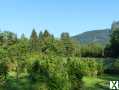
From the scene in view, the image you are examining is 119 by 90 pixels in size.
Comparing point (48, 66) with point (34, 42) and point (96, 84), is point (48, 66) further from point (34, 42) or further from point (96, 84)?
point (34, 42)

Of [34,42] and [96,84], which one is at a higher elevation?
[34,42]

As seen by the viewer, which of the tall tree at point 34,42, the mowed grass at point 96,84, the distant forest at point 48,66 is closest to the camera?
the distant forest at point 48,66

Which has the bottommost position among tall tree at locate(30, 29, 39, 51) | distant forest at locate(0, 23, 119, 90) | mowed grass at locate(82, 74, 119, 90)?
mowed grass at locate(82, 74, 119, 90)

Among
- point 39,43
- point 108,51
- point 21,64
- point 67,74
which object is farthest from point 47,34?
point 67,74

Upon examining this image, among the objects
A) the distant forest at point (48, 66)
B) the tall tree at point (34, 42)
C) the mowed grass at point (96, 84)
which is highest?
the tall tree at point (34, 42)

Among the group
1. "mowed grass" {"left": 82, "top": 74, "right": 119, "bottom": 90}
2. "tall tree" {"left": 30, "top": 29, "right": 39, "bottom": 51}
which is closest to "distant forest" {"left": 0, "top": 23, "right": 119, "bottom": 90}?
"tall tree" {"left": 30, "top": 29, "right": 39, "bottom": 51}

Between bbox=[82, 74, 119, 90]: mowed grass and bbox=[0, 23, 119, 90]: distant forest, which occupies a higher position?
bbox=[0, 23, 119, 90]: distant forest

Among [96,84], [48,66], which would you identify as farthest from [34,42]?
[48,66]

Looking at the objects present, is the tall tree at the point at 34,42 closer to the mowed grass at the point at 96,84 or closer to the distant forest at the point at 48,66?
the distant forest at the point at 48,66

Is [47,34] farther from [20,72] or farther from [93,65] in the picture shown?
[20,72]

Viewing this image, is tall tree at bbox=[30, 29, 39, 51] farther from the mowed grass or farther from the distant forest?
the mowed grass

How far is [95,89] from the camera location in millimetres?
31641

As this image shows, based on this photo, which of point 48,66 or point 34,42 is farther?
point 34,42

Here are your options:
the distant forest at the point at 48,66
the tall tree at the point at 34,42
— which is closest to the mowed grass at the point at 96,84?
the distant forest at the point at 48,66
